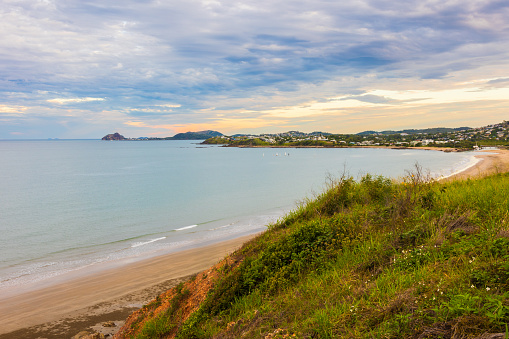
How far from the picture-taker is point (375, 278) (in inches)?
207

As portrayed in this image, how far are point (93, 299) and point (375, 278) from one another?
11429 mm

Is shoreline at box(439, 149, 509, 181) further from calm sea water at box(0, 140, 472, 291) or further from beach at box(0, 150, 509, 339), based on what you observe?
calm sea water at box(0, 140, 472, 291)

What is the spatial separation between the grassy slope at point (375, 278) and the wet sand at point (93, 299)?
4.33m

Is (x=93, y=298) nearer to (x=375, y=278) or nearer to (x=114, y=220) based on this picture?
(x=375, y=278)

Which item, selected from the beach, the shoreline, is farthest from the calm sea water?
the shoreline

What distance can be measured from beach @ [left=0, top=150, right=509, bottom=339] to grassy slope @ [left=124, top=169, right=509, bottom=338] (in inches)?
170

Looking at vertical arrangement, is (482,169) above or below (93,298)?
above

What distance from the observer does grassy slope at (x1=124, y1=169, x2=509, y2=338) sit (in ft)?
12.1

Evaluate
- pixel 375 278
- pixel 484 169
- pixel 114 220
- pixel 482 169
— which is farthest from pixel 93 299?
pixel 484 169

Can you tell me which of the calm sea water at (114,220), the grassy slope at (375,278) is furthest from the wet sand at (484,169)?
the calm sea water at (114,220)

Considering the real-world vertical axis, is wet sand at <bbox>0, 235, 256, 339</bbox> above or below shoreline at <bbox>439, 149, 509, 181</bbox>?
below

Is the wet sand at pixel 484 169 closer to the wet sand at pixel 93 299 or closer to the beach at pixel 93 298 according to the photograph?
the beach at pixel 93 298

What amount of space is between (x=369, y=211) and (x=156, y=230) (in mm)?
18371

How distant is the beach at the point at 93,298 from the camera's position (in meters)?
10.2
